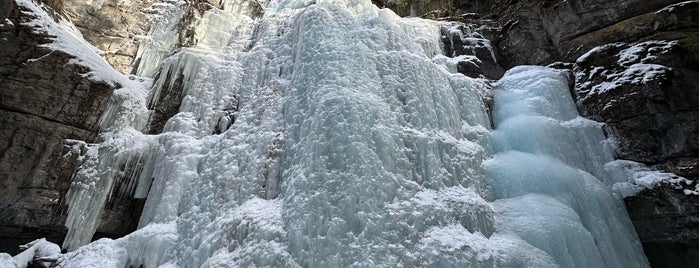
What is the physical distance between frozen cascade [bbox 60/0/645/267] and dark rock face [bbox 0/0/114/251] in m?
0.35

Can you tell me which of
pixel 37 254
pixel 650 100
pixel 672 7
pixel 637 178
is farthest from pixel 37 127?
pixel 672 7

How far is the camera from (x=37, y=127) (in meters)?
6.68

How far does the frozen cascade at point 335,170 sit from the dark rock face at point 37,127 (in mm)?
349

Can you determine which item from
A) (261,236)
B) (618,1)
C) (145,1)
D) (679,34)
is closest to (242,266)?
(261,236)

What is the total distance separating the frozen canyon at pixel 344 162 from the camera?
17.2ft

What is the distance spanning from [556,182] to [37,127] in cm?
899

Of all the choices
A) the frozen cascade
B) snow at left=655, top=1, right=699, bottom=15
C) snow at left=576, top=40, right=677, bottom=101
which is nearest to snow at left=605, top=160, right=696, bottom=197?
the frozen cascade

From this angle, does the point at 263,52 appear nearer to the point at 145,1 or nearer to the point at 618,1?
the point at 145,1

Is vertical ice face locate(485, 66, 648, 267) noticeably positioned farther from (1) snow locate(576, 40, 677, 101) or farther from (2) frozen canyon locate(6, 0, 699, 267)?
(1) snow locate(576, 40, 677, 101)

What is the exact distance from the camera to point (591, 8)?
8586mm

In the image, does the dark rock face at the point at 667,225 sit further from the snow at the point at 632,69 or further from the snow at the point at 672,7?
the snow at the point at 672,7

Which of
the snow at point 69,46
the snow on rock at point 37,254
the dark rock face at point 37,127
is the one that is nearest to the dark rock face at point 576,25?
the snow at point 69,46

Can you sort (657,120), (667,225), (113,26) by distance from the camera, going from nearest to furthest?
(667,225) < (657,120) < (113,26)

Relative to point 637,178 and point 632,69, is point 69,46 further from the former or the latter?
point 632,69
